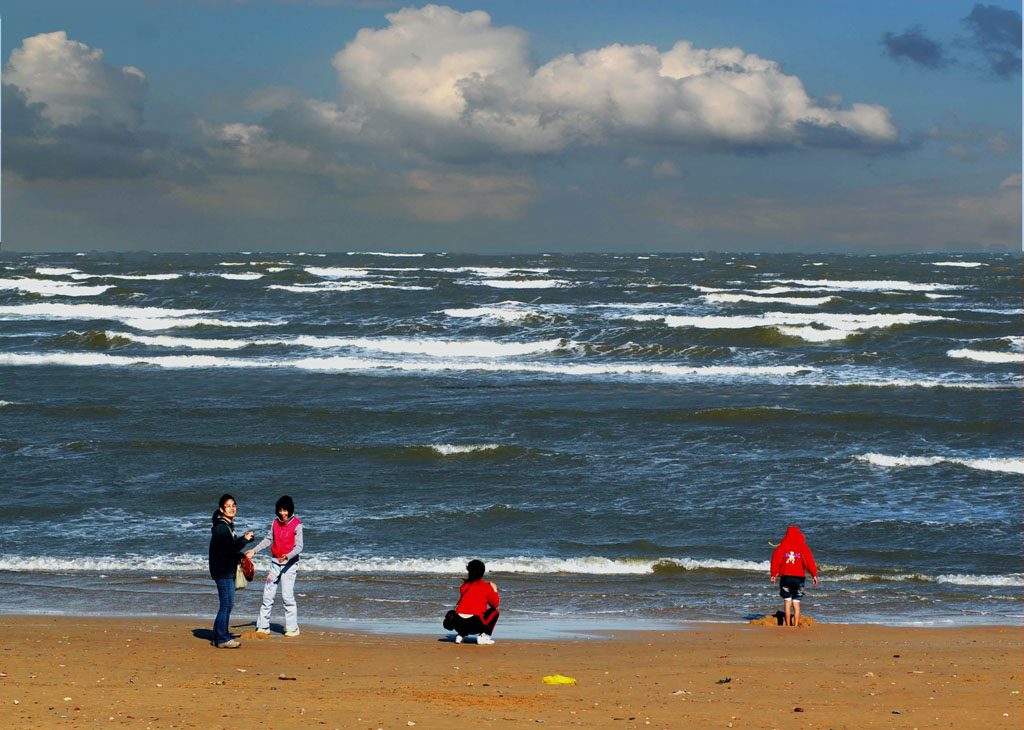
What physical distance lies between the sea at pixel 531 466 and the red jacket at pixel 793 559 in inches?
29.2

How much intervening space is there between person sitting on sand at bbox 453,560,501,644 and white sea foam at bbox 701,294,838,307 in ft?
152

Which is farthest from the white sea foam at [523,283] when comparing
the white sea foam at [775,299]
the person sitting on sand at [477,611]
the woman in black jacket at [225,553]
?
the woman in black jacket at [225,553]

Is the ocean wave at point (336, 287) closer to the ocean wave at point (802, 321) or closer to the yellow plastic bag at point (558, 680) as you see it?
the ocean wave at point (802, 321)

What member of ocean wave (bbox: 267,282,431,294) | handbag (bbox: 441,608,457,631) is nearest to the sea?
handbag (bbox: 441,608,457,631)

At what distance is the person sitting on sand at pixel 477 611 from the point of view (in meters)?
9.99

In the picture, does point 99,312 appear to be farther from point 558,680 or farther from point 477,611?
point 558,680

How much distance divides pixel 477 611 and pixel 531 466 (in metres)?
9.02

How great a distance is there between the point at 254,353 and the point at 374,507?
21.3 metres

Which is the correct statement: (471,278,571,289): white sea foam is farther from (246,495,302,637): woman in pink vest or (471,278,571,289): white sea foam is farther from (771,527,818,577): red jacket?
(246,495,302,637): woman in pink vest

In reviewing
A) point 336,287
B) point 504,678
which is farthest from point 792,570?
point 336,287

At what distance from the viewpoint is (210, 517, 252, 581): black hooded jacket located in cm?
958

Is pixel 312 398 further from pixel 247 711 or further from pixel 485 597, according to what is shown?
pixel 247 711

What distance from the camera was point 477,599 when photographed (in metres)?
10.1

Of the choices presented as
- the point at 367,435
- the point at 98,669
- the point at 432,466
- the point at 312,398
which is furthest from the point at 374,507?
the point at 312,398
